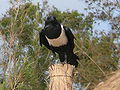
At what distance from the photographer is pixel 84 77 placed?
28.3 feet

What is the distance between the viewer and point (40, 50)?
8.55m

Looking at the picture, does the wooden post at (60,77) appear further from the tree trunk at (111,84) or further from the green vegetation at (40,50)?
the green vegetation at (40,50)

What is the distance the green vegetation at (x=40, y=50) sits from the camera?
17.9 feet

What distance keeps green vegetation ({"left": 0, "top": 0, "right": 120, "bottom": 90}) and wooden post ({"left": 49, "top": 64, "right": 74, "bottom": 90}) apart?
1912 mm

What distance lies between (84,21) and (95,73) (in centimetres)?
378

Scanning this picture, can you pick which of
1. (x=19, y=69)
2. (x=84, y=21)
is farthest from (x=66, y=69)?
(x=84, y=21)

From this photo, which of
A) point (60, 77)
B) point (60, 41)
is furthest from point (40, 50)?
point (60, 77)

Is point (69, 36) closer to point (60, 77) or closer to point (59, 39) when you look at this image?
point (59, 39)

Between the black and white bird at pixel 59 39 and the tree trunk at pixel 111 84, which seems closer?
the tree trunk at pixel 111 84

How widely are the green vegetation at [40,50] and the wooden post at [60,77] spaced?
191 cm

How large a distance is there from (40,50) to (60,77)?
19.4 ft

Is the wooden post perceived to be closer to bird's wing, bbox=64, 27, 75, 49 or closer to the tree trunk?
the tree trunk

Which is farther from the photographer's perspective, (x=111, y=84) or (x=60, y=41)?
(x=60, y=41)

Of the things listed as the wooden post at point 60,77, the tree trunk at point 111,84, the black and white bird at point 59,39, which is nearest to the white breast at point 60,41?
the black and white bird at point 59,39
